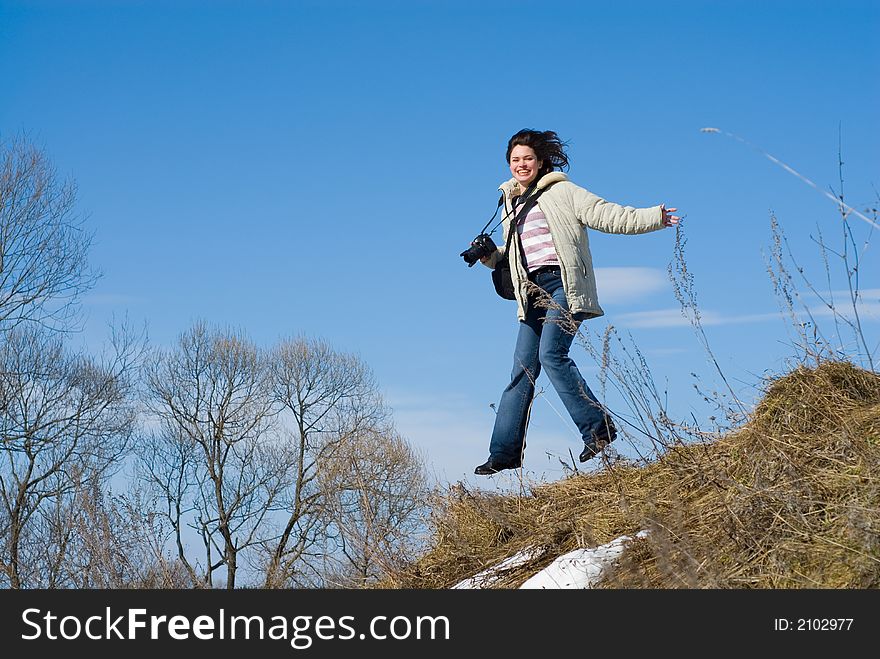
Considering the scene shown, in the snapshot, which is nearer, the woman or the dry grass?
the dry grass

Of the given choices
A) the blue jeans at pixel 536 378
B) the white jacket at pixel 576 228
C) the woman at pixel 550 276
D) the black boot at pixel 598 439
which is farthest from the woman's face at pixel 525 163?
the black boot at pixel 598 439

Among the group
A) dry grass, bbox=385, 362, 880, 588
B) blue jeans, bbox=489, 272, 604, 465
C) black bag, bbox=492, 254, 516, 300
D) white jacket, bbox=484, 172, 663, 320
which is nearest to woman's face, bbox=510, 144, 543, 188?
white jacket, bbox=484, 172, 663, 320

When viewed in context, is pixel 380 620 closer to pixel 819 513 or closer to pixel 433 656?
pixel 433 656

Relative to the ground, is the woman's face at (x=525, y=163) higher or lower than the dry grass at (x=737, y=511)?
higher

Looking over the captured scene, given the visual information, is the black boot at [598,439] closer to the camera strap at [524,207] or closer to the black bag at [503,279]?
the black bag at [503,279]

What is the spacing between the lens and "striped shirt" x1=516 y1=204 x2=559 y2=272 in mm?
5586

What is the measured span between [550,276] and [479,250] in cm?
62

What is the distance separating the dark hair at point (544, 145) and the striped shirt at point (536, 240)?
42 centimetres

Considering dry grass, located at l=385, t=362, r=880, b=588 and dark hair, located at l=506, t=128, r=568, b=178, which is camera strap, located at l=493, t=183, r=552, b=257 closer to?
dark hair, located at l=506, t=128, r=568, b=178

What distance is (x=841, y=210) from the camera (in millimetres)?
3762

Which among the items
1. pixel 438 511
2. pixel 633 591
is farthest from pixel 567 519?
pixel 633 591

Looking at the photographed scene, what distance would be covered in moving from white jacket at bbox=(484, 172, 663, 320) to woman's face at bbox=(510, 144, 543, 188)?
0.15 meters

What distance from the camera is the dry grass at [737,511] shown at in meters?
3.35

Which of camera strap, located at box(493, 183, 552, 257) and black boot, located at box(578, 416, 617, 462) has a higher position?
camera strap, located at box(493, 183, 552, 257)
